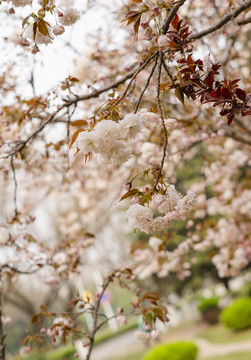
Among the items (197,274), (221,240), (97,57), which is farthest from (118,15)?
(197,274)

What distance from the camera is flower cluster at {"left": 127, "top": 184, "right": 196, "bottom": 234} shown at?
1.05 metres

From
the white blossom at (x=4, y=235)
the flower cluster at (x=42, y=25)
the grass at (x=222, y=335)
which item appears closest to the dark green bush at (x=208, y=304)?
the grass at (x=222, y=335)

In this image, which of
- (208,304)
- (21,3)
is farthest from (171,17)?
(208,304)

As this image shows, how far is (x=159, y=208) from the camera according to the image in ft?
3.61

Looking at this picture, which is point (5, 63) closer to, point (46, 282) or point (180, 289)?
point (46, 282)

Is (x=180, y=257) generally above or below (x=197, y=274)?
below

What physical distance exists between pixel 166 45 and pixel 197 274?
12463 millimetres

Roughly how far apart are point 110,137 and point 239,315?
8.45 meters

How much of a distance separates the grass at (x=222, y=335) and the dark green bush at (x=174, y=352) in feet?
6.60

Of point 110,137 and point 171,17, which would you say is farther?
point 171,17

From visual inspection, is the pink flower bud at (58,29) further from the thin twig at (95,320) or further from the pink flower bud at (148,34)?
the thin twig at (95,320)

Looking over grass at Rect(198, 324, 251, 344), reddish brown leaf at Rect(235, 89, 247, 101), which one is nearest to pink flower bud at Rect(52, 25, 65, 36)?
reddish brown leaf at Rect(235, 89, 247, 101)

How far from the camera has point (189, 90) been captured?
1.19 metres

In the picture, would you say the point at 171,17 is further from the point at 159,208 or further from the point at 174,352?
the point at 174,352
